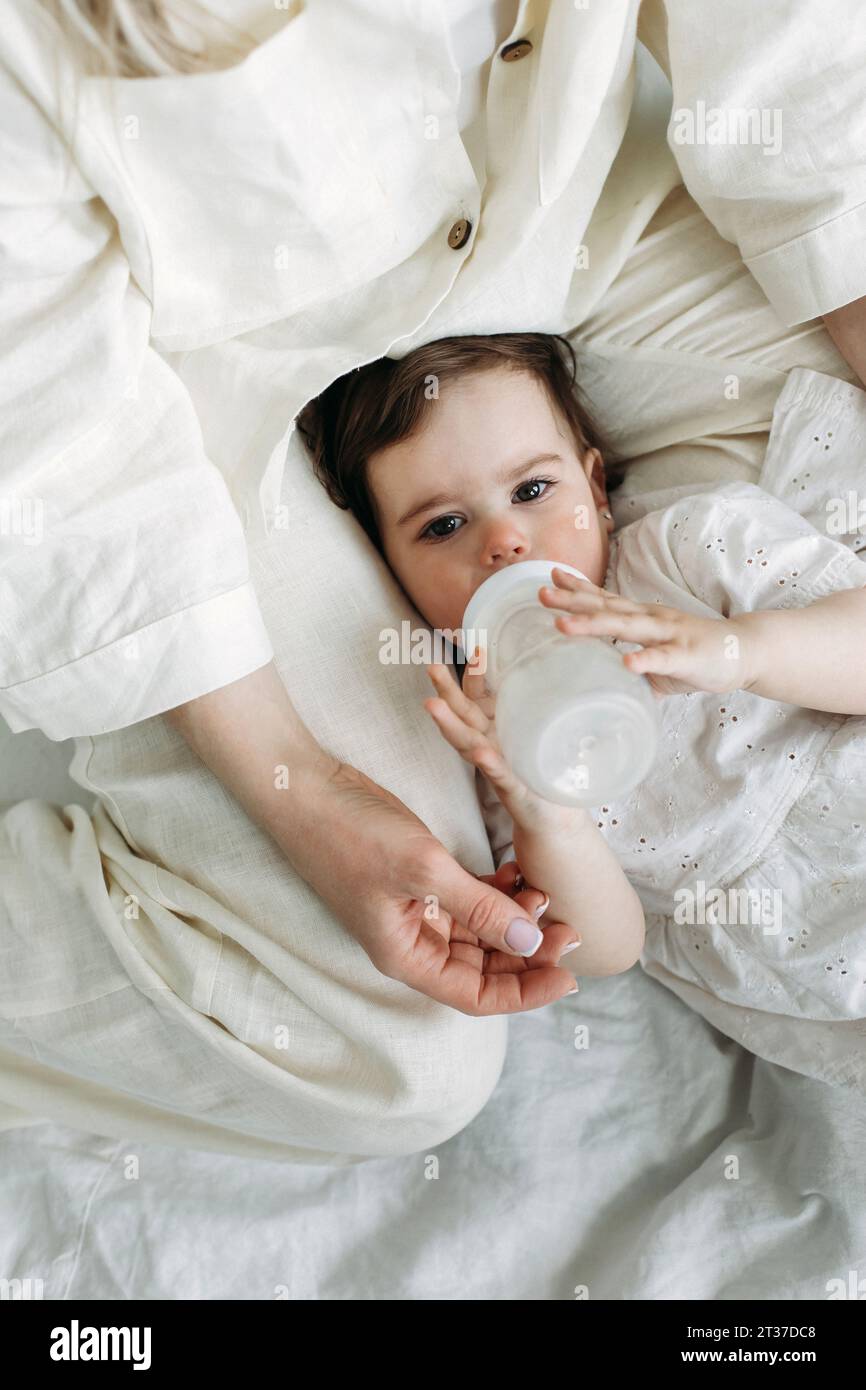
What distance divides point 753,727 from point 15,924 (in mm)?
739

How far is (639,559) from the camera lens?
1072 mm

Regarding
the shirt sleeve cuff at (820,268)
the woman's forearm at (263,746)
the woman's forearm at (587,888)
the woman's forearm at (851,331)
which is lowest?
the woman's forearm at (587,888)

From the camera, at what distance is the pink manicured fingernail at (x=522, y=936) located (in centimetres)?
88

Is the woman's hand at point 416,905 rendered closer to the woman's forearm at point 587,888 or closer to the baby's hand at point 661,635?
the woman's forearm at point 587,888

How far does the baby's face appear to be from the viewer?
3.41ft

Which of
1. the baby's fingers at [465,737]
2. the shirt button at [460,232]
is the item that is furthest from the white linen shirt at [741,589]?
the shirt button at [460,232]

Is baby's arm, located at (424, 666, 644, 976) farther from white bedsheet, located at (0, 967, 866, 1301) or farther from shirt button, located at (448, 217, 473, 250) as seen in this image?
shirt button, located at (448, 217, 473, 250)

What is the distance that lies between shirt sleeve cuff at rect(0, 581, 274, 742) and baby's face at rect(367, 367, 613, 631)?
0.22 meters

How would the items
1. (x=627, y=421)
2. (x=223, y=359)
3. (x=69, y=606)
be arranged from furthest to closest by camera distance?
1. (x=627, y=421)
2. (x=223, y=359)
3. (x=69, y=606)

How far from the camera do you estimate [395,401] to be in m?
1.07

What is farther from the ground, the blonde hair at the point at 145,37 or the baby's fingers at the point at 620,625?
the blonde hair at the point at 145,37

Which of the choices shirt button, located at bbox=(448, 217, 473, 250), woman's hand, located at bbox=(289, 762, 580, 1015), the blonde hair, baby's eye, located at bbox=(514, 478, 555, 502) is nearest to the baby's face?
baby's eye, located at bbox=(514, 478, 555, 502)
